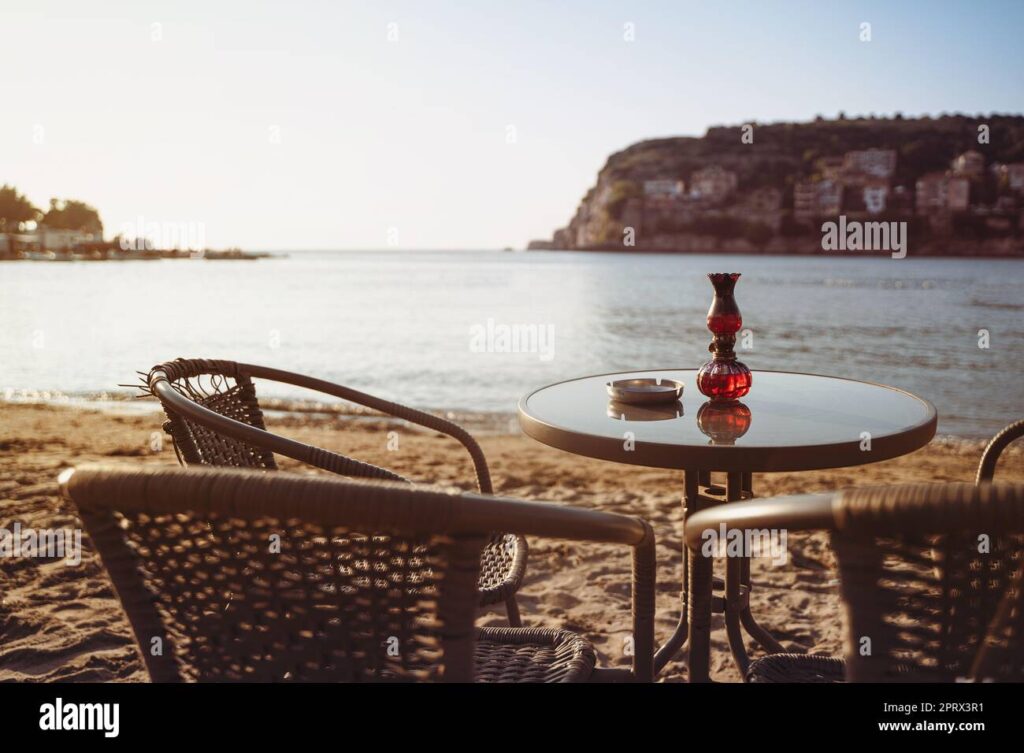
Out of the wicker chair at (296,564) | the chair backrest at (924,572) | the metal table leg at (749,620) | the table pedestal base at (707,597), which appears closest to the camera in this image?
the chair backrest at (924,572)

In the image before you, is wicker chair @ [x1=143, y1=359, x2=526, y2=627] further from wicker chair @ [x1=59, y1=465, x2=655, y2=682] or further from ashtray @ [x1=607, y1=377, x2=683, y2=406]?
ashtray @ [x1=607, y1=377, x2=683, y2=406]

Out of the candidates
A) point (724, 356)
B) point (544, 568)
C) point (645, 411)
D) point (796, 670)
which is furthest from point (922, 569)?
point (544, 568)

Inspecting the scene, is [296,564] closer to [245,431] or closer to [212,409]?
[245,431]

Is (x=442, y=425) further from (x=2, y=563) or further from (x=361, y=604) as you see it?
(x=2, y=563)

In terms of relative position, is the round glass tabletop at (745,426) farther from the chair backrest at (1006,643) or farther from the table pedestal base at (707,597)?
the chair backrest at (1006,643)

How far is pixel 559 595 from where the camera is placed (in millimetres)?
3240

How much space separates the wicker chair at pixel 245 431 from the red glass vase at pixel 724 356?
2.27ft

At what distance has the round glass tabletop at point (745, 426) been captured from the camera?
1668 mm

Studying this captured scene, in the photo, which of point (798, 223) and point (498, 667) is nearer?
point (498, 667)

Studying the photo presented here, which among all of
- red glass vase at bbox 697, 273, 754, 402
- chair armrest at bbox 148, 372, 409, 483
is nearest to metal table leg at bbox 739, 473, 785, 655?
red glass vase at bbox 697, 273, 754, 402

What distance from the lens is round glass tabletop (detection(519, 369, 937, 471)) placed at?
5.47ft

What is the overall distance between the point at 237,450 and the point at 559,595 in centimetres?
166

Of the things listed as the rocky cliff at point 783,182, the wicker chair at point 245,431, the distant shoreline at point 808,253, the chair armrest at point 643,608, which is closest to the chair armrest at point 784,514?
the chair armrest at point 643,608
